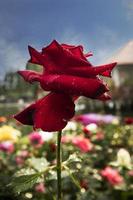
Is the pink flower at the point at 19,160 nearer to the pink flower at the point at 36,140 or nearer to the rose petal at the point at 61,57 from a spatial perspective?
the pink flower at the point at 36,140

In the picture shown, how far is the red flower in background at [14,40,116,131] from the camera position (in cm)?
60

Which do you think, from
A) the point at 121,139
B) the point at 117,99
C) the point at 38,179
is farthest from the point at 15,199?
the point at 117,99

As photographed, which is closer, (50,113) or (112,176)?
(50,113)

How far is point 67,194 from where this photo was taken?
1770 millimetres

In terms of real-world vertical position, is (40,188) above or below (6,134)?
below

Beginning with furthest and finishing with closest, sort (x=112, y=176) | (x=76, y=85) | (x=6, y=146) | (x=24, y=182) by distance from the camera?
1. (x=6, y=146)
2. (x=112, y=176)
3. (x=24, y=182)
4. (x=76, y=85)

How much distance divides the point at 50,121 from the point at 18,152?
1585 millimetres

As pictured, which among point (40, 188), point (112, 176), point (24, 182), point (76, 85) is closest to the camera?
point (76, 85)

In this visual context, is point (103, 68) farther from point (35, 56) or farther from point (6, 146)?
point (6, 146)

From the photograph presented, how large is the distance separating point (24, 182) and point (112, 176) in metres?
1.30

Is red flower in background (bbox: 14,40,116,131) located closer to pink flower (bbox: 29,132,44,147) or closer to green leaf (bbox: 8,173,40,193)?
green leaf (bbox: 8,173,40,193)

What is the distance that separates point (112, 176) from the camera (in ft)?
6.59

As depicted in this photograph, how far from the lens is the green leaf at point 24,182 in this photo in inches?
28.7

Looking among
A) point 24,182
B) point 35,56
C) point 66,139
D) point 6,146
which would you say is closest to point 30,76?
point 35,56
